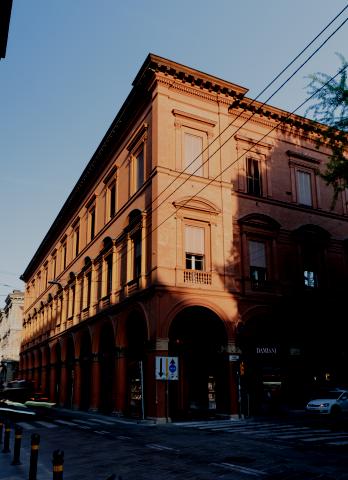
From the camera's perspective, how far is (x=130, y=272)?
23.8 m

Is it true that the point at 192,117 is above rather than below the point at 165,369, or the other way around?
above

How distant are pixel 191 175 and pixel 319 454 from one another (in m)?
14.9

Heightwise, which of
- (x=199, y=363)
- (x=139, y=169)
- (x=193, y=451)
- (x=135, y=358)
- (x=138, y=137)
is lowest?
(x=193, y=451)

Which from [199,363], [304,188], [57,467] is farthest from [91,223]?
[57,467]

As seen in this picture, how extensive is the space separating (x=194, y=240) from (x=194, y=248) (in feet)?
1.30

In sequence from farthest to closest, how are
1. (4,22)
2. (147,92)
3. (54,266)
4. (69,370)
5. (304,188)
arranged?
(54,266) → (69,370) → (304,188) → (147,92) → (4,22)

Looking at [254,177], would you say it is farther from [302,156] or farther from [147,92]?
[147,92]

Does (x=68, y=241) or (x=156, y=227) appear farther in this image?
(x=68, y=241)

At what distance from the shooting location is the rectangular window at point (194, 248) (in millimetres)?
22078

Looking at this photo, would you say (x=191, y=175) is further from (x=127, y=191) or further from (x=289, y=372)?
(x=289, y=372)

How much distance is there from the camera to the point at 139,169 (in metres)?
25.1

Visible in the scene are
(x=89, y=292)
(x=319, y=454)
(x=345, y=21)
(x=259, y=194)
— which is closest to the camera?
(x=345, y=21)

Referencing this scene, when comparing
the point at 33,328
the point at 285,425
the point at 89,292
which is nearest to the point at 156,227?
the point at 285,425

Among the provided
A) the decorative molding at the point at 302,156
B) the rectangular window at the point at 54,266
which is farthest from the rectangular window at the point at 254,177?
the rectangular window at the point at 54,266
